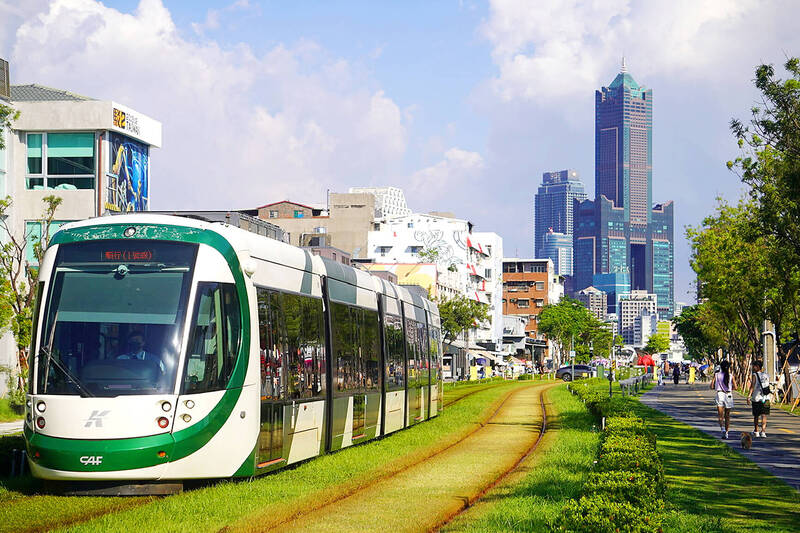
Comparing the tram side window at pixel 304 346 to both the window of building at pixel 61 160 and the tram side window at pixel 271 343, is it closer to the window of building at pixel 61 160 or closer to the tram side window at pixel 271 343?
the tram side window at pixel 271 343

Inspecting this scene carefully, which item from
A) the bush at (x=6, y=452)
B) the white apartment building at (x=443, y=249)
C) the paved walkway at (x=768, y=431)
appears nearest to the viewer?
the bush at (x=6, y=452)

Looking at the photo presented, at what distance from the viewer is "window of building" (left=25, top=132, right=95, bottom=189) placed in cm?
4766

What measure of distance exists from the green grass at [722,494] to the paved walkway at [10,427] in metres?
14.4

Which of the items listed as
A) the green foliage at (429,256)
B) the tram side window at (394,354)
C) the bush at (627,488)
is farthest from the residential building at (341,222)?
the bush at (627,488)

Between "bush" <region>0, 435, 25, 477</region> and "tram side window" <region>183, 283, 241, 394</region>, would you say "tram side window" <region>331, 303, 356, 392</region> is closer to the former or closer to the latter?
"tram side window" <region>183, 283, 241, 394</region>

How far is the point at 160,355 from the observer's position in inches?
522

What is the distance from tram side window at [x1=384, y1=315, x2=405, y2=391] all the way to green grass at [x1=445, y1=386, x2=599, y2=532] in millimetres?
3516

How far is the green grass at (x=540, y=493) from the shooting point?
11289 mm

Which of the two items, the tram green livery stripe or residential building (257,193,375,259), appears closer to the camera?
the tram green livery stripe

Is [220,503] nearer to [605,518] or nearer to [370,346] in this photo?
[605,518]

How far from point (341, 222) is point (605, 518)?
4540 inches

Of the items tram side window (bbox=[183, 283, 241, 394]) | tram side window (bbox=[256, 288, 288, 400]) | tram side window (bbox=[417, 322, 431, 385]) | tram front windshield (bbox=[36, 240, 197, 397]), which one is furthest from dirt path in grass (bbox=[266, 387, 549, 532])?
tram side window (bbox=[417, 322, 431, 385])

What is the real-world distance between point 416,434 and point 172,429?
11736mm

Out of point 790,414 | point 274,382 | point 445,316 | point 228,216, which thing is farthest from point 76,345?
point 445,316
